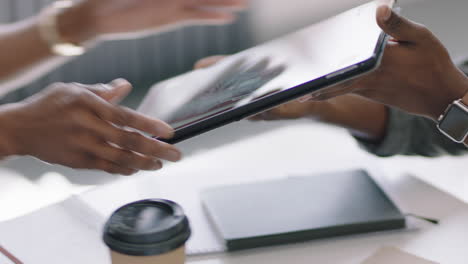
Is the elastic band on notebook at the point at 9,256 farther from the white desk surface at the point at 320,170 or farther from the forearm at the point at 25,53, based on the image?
the forearm at the point at 25,53

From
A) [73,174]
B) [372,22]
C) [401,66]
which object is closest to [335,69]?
[372,22]

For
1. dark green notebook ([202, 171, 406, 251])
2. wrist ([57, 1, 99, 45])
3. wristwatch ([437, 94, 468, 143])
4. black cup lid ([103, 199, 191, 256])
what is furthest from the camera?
wristwatch ([437, 94, 468, 143])

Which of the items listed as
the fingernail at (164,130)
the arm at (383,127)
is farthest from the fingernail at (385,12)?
the fingernail at (164,130)

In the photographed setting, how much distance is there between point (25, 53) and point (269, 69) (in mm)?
419

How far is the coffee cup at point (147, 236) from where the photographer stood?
0.71m

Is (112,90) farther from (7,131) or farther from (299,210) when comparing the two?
(299,210)

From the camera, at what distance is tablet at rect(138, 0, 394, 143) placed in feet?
2.83

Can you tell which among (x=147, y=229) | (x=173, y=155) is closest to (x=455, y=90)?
(x=173, y=155)

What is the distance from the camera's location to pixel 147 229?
2.38 feet

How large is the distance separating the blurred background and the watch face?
167 cm

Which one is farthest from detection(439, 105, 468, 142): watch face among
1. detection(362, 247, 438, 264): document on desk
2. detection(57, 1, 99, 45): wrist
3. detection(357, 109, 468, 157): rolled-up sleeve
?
detection(57, 1, 99, 45): wrist

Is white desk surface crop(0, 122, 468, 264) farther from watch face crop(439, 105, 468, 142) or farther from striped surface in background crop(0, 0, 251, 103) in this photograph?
striped surface in background crop(0, 0, 251, 103)

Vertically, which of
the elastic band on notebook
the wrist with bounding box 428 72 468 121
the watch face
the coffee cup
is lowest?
the elastic band on notebook

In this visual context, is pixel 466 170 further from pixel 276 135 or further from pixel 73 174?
pixel 73 174
